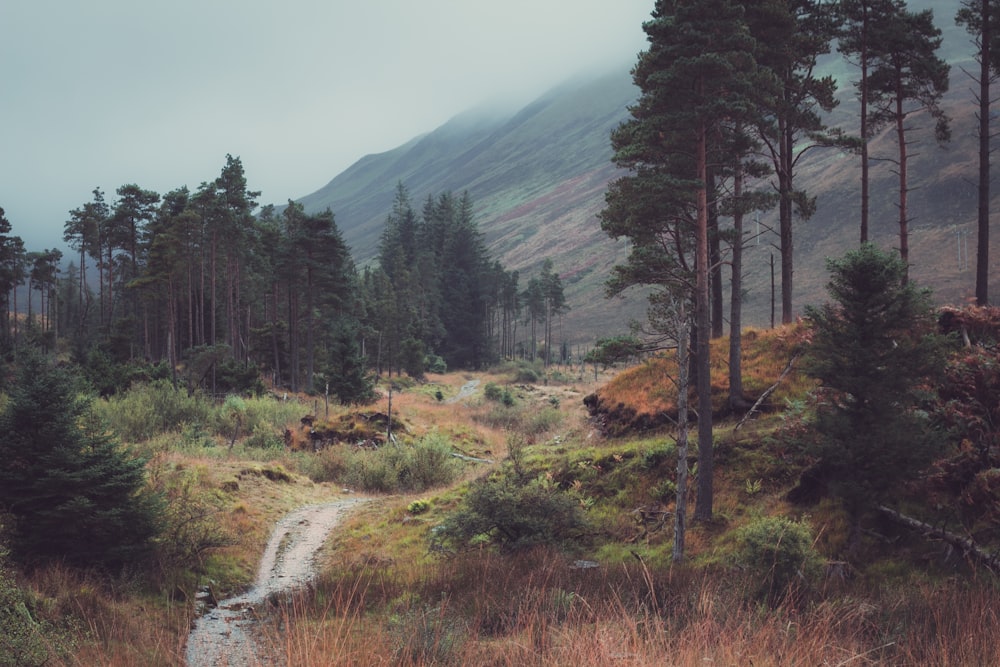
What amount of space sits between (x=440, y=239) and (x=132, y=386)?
58847 millimetres

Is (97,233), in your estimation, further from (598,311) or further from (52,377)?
(598,311)

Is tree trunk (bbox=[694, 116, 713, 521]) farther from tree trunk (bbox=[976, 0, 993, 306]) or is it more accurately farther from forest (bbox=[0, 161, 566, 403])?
forest (bbox=[0, 161, 566, 403])

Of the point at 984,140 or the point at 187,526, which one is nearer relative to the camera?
the point at 187,526

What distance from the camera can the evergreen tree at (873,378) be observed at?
28.5 ft

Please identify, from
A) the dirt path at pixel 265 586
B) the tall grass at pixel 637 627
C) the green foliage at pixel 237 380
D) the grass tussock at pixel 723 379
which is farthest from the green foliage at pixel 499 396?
the tall grass at pixel 637 627

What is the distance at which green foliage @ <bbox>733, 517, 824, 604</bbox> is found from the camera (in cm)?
738

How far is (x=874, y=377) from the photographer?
891cm

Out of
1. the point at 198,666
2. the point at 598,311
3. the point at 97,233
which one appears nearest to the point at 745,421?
the point at 198,666

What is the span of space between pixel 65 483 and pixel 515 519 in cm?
763

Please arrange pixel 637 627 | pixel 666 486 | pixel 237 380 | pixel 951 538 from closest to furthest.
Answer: pixel 637 627 < pixel 951 538 < pixel 666 486 < pixel 237 380

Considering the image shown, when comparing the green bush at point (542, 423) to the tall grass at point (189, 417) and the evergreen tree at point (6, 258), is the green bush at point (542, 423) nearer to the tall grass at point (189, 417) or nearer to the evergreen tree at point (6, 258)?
the tall grass at point (189, 417)

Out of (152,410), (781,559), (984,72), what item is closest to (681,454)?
(781,559)

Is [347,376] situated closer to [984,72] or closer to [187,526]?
[187,526]

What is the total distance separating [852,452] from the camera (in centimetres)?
884
